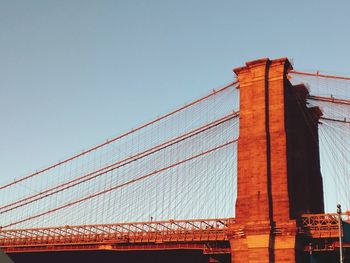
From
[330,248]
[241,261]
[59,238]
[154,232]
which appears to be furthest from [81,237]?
[330,248]

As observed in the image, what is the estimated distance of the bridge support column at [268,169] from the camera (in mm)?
45969

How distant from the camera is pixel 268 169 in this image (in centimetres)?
4872

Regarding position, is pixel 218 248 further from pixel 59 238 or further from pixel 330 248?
pixel 59 238

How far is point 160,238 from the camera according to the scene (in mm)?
54812

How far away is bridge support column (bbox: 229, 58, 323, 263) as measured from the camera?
4597 cm

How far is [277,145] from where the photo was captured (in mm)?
49469

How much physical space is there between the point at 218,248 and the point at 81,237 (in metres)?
18.2

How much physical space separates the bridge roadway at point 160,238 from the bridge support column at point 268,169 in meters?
1.24

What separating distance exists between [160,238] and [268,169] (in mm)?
13725

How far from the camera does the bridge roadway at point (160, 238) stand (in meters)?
46.8

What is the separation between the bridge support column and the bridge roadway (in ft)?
4.06

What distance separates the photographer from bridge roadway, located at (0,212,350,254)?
46.8 meters

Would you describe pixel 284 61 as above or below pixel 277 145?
above

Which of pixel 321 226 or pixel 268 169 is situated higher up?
pixel 268 169
